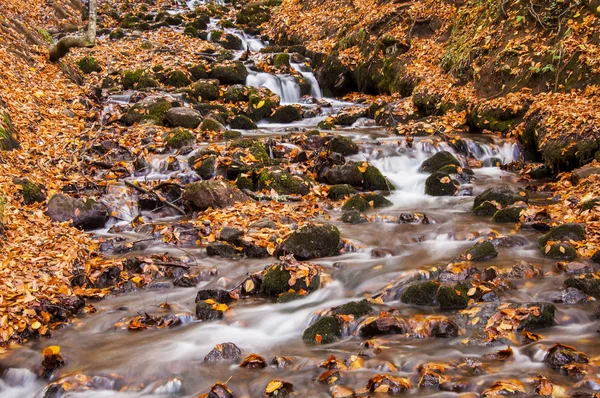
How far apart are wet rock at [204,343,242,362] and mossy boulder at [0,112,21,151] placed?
6.84 meters

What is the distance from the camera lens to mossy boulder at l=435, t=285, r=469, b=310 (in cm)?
553

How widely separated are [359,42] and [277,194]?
38.3 ft

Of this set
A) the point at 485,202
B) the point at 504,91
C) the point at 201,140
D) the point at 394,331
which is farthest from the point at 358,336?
the point at 504,91

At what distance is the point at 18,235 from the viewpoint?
7.27 m

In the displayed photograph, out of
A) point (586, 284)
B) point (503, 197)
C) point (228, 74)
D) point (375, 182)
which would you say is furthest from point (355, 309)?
point (228, 74)

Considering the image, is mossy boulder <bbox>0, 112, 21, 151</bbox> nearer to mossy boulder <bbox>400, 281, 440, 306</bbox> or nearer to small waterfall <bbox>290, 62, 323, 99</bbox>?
mossy boulder <bbox>400, 281, 440, 306</bbox>

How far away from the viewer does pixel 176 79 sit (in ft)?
61.7

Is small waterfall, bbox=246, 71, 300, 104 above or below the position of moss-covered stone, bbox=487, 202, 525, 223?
above

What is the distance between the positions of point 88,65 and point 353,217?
45.9 ft

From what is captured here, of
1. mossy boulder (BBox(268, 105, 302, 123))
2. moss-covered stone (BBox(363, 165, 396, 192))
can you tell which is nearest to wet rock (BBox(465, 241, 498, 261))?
moss-covered stone (BBox(363, 165, 396, 192))

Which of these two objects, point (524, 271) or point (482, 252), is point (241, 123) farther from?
point (524, 271)

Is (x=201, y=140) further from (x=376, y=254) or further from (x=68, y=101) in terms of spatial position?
(x=376, y=254)

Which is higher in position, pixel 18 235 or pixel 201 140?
pixel 201 140

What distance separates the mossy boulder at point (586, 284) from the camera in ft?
18.4
